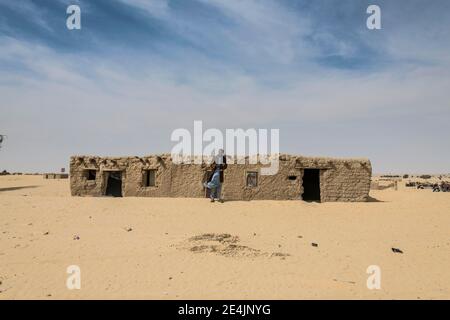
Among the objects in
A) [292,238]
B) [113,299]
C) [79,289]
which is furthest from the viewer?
[292,238]

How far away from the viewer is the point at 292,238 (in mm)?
10352

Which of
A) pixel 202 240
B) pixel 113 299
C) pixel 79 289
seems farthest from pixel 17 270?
pixel 202 240

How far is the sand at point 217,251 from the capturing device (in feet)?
19.8

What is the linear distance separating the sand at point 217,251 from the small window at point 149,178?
280 centimetres

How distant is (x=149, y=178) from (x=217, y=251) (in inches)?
427

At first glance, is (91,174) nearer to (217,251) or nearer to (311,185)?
(311,185)

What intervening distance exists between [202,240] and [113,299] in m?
4.37

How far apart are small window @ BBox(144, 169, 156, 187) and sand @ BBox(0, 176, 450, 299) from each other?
2.80m

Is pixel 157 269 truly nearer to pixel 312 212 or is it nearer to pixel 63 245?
pixel 63 245

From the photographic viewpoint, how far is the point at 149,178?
61.0 ft

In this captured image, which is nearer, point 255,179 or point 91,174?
point 255,179

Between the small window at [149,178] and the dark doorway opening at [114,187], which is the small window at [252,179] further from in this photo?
the dark doorway opening at [114,187]

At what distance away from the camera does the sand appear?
19.8 feet

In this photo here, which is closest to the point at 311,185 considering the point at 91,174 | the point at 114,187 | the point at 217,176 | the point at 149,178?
the point at 217,176
